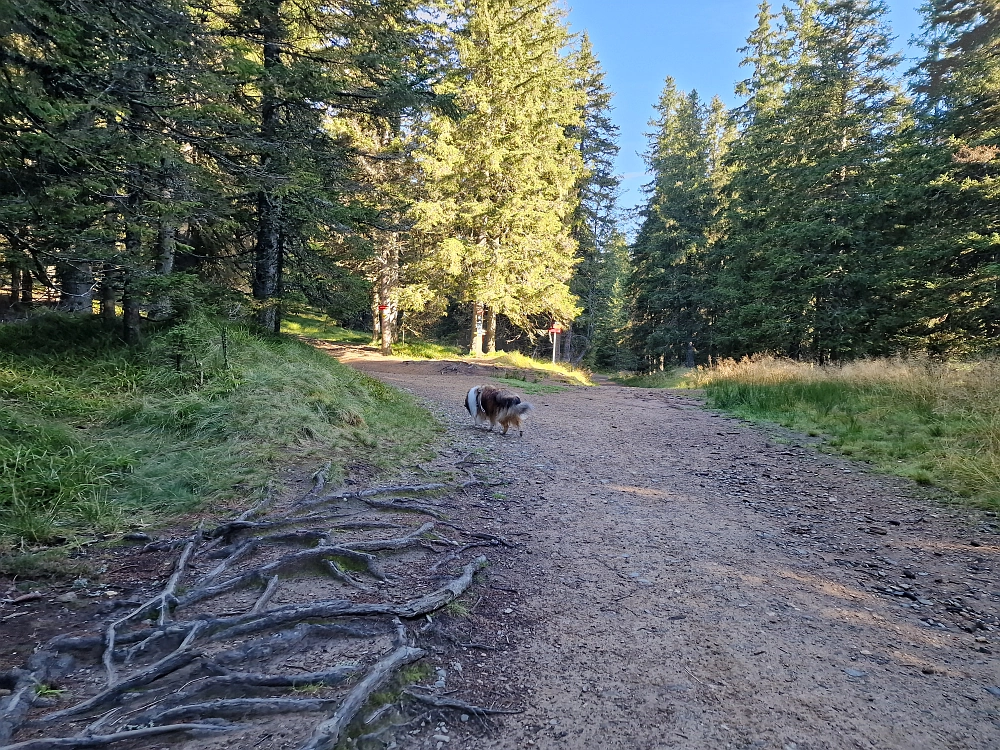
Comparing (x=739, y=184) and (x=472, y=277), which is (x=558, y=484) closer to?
(x=472, y=277)

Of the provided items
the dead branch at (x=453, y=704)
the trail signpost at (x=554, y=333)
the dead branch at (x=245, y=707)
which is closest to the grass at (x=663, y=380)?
the trail signpost at (x=554, y=333)

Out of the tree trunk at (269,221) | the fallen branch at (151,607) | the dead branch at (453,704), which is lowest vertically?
the dead branch at (453,704)

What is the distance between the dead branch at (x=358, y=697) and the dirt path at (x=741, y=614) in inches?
14.2

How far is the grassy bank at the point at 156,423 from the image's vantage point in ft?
12.6

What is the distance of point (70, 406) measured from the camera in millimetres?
5312

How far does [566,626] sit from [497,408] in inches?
214

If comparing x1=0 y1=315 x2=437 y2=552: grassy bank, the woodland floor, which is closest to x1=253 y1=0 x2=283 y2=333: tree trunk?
x1=0 y1=315 x2=437 y2=552: grassy bank

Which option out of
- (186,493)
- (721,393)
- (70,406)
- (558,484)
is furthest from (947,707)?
(721,393)

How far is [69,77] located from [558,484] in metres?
6.45

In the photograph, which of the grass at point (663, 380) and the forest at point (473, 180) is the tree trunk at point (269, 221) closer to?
the forest at point (473, 180)

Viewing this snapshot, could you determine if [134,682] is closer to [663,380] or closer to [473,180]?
[473,180]

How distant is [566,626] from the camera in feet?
10.2

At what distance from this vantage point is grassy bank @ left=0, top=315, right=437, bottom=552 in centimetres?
383

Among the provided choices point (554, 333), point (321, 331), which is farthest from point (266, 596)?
point (321, 331)
